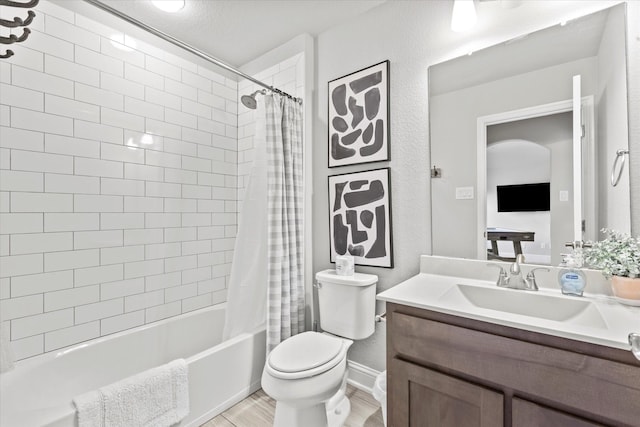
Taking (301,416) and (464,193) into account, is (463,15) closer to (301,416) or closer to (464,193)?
(464,193)

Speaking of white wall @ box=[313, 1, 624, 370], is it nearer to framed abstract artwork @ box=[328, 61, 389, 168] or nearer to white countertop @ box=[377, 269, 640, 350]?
framed abstract artwork @ box=[328, 61, 389, 168]

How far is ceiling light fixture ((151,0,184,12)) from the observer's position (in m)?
1.83

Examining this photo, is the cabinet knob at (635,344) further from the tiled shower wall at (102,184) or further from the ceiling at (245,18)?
the tiled shower wall at (102,184)

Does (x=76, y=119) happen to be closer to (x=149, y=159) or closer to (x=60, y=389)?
(x=149, y=159)

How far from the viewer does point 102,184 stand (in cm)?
Answer: 190

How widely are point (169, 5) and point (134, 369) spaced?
237 centimetres

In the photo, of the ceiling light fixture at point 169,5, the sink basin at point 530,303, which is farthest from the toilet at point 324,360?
the ceiling light fixture at point 169,5

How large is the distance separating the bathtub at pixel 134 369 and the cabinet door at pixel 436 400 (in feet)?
3.45

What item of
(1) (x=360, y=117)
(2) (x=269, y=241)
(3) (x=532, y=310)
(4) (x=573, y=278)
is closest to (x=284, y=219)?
(2) (x=269, y=241)

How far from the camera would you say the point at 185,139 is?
234cm

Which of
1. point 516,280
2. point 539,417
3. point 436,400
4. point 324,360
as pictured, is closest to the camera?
point 539,417

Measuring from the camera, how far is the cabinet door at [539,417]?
84cm

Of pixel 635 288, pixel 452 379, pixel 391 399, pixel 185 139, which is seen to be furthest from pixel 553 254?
pixel 185 139

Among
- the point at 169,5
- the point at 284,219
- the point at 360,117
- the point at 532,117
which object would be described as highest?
the point at 169,5
